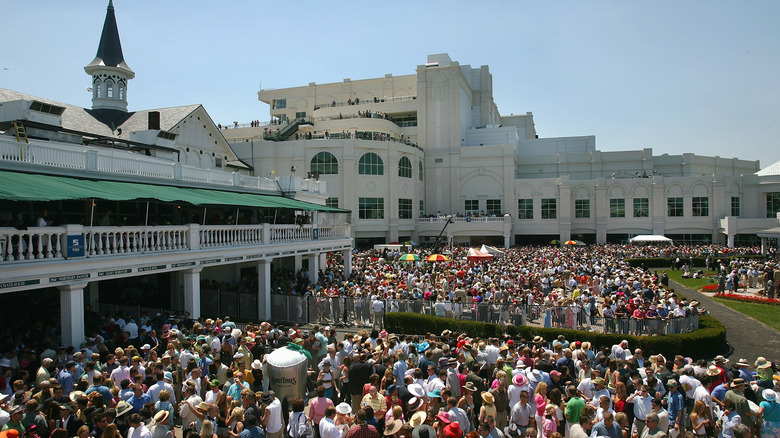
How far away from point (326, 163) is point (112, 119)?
77.1 ft

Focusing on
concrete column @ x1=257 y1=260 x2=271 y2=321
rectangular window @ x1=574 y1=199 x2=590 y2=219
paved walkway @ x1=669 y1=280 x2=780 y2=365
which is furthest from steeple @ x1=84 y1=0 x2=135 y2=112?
rectangular window @ x1=574 y1=199 x2=590 y2=219

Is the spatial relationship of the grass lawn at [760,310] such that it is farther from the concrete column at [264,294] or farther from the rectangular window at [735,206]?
the rectangular window at [735,206]

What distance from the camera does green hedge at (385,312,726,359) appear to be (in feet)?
48.9

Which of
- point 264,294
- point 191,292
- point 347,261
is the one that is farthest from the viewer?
point 347,261

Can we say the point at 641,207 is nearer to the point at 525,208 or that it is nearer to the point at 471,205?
the point at 525,208

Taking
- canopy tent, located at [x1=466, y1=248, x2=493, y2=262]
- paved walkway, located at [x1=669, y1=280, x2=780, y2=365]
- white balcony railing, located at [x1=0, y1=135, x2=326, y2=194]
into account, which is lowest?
paved walkway, located at [x1=669, y1=280, x2=780, y2=365]

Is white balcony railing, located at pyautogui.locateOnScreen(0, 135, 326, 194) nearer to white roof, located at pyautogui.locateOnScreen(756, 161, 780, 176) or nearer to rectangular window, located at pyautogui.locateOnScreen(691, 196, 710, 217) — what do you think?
rectangular window, located at pyautogui.locateOnScreen(691, 196, 710, 217)

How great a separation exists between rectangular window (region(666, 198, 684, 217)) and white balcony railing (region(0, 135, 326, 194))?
49196 millimetres

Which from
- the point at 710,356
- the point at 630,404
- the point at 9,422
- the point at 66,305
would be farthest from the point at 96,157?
the point at 710,356

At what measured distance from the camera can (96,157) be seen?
17172 mm

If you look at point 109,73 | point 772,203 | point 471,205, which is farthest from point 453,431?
point 772,203

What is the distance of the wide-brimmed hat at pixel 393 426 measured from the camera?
273 inches

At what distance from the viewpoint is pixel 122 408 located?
793 centimetres

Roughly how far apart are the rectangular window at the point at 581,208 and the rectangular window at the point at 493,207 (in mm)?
9023
